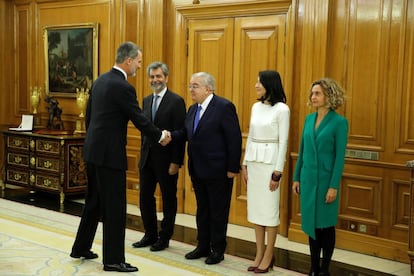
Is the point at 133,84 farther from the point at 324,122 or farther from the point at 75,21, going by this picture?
the point at 324,122

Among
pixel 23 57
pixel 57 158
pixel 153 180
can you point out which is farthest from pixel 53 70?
pixel 153 180

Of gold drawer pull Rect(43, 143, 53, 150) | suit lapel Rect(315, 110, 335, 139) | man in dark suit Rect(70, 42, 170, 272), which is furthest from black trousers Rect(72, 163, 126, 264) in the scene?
gold drawer pull Rect(43, 143, 53, 150)

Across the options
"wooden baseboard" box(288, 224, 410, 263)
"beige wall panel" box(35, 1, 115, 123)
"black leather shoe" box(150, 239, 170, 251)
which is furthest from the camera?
"beige wall panel" box(35, 1, 115, 123)

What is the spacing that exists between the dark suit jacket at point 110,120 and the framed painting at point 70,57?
341 centimetres

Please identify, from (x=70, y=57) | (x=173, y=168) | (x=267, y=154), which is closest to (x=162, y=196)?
(x=173, y=168)

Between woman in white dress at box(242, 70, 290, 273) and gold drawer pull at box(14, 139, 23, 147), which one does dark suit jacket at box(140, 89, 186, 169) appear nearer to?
woman in white dress at box(242, 70, 290, 273)

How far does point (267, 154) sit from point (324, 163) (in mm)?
446

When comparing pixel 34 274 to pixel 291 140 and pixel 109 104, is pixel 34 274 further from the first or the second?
pixel 291 140

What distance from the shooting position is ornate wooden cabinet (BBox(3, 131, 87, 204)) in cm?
697

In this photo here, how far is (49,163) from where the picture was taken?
23.4 feet

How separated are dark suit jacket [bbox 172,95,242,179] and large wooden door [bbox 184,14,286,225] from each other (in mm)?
1382

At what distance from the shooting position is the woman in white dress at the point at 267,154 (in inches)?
163

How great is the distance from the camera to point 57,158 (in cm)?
701

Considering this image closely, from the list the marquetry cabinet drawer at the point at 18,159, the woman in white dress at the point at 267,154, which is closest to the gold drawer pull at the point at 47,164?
the marquetry cabinet drawer at the point at 18,159
